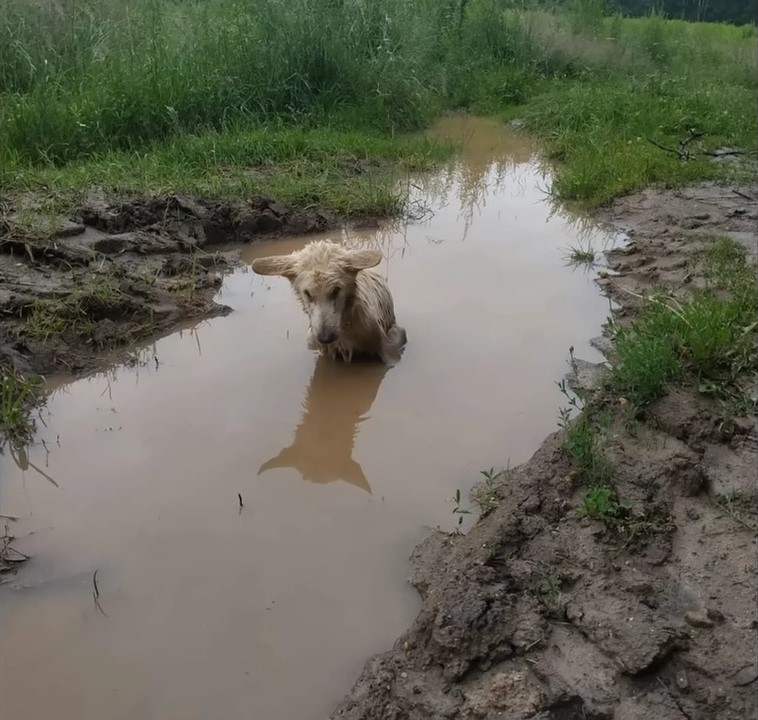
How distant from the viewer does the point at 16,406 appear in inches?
207

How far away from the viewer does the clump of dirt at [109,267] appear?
20.4 ft

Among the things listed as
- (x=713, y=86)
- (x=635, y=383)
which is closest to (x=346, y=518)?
(x=635, y=383)

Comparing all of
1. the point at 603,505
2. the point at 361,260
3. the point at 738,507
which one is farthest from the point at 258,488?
the point at 738,507

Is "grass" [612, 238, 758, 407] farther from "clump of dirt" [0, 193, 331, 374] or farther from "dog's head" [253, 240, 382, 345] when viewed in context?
"clump of dirt" [0, 193, 331, 374]

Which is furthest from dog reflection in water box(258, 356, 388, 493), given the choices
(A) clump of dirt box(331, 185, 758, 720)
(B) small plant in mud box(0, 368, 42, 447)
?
(B) small plant in mud box(0, 368, 42, 447)

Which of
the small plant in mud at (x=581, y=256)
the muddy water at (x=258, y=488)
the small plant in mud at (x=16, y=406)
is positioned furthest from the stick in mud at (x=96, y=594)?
the small plant in mud at (x=581, y=256)

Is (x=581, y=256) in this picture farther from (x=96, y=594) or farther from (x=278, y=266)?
(x=96, y=594)

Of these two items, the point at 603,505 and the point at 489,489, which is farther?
the point at 489,489

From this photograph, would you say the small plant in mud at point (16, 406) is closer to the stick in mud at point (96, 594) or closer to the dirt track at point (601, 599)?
the stick in mud at point (96, 594)

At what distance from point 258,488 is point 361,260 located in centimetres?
185

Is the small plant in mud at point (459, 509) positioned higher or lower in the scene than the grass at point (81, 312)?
higher

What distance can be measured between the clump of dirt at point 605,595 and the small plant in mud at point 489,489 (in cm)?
3

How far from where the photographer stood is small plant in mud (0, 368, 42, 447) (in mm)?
5184

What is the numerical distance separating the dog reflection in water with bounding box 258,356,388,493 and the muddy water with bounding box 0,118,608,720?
2 cm
